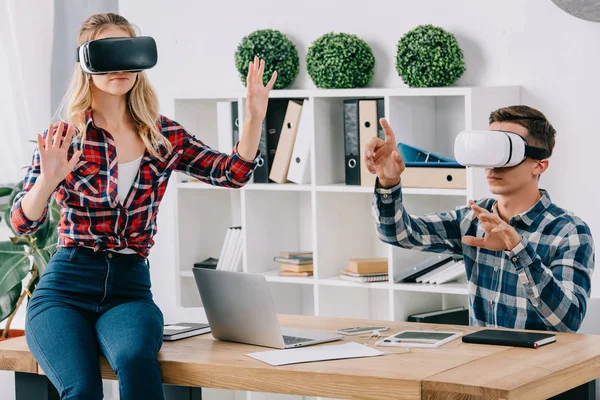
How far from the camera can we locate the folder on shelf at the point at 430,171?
11.1ft

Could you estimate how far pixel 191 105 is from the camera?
4113 millimetres

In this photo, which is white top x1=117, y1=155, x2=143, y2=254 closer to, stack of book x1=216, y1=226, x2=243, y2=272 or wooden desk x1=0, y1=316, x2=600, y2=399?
wooden desk x1=0, y1=316, x2=600, y2=399

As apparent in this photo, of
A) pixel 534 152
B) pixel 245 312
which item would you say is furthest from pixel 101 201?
pixel 534 152

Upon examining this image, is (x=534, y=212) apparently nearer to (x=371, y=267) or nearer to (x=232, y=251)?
(x=371, y=267)

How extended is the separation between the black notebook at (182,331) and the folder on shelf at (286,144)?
1465mm

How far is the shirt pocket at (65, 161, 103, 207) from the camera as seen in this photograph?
2.29 m

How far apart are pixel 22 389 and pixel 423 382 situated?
1.05 meters

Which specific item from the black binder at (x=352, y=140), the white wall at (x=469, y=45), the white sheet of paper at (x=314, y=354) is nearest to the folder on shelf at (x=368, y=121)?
the black binder at (x=352, y=140)

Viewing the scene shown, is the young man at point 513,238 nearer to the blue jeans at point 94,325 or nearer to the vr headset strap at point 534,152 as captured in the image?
the vr headset strap at point 534,152

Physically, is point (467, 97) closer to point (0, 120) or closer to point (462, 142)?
point (462, 142)

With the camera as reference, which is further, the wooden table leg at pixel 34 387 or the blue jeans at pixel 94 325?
the wooden table leg at pixel 34 387

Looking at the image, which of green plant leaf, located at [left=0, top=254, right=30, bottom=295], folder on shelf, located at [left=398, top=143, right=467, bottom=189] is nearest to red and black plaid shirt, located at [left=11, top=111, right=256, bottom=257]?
folder on shelf, located at [left=398, top=143, right=467, bottom=189]

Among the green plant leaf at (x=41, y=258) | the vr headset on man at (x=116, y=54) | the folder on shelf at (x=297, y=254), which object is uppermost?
the vr headset on man at (x=116, y=54)

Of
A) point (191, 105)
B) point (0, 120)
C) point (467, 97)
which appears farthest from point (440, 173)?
point (0, 120)
